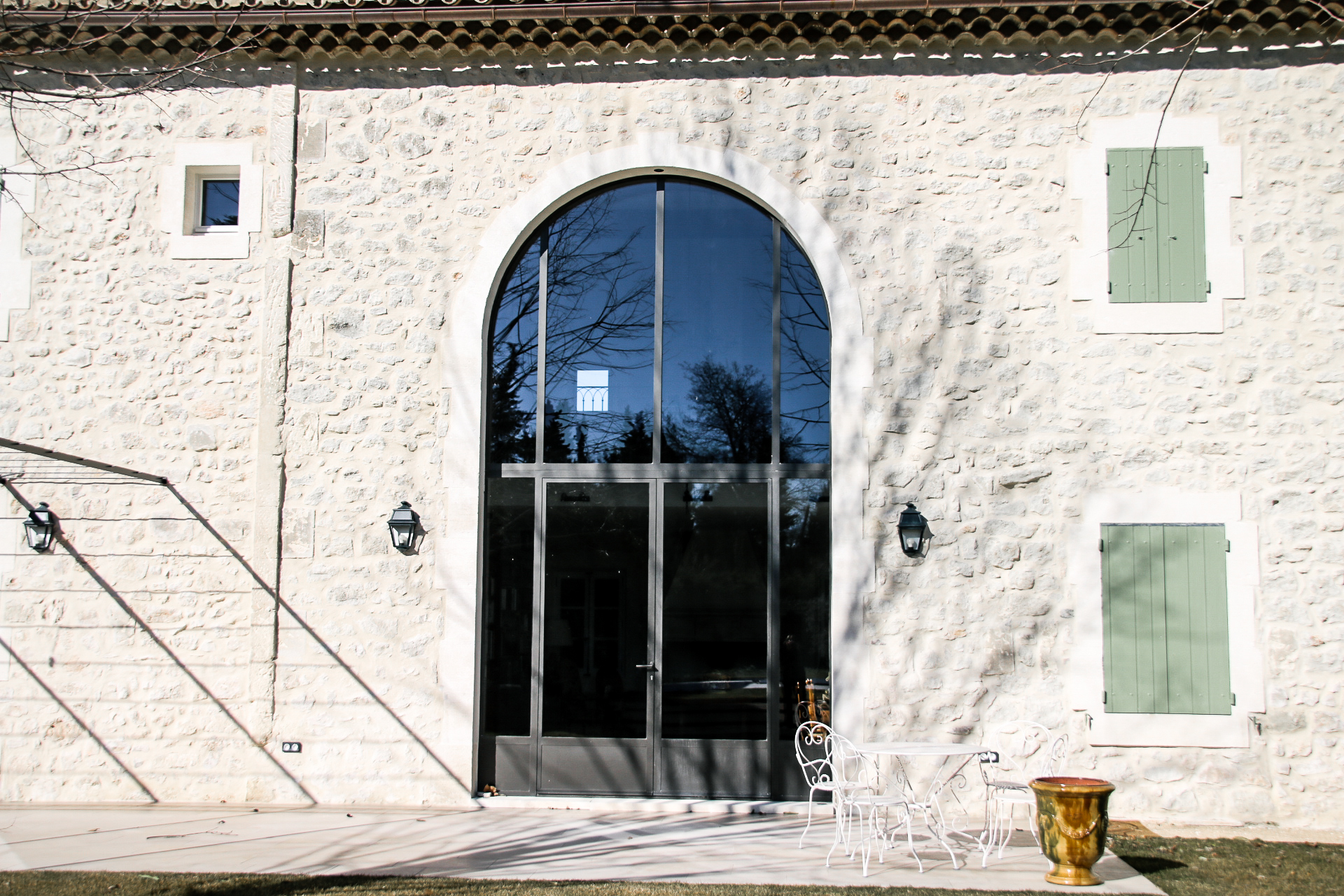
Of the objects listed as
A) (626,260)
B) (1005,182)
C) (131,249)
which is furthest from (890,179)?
(131,249)

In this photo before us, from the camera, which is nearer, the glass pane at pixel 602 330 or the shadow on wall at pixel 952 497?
the shadow on wall at pixel 952 497

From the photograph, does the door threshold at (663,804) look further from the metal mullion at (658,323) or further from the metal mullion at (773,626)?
the metal mullion at (658,323)

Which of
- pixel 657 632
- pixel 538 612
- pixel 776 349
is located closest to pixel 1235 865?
pixel 657 632

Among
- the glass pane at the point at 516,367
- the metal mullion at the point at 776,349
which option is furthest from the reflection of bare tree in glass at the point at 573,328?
the metal mullion at the point at 776,349

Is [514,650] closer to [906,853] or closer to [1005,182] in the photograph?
[906,853]

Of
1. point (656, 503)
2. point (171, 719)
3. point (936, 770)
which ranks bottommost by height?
point (936, 770)

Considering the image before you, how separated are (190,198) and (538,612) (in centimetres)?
389

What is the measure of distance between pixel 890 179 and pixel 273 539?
487cm

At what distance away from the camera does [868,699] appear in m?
6.38

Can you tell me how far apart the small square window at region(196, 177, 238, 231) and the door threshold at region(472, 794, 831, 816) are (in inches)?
177

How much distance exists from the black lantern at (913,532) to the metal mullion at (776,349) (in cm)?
93

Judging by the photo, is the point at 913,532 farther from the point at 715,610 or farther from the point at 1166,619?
the point at 1166,619

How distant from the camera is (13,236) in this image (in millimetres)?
7031

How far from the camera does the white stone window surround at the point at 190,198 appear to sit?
6.96 metres
